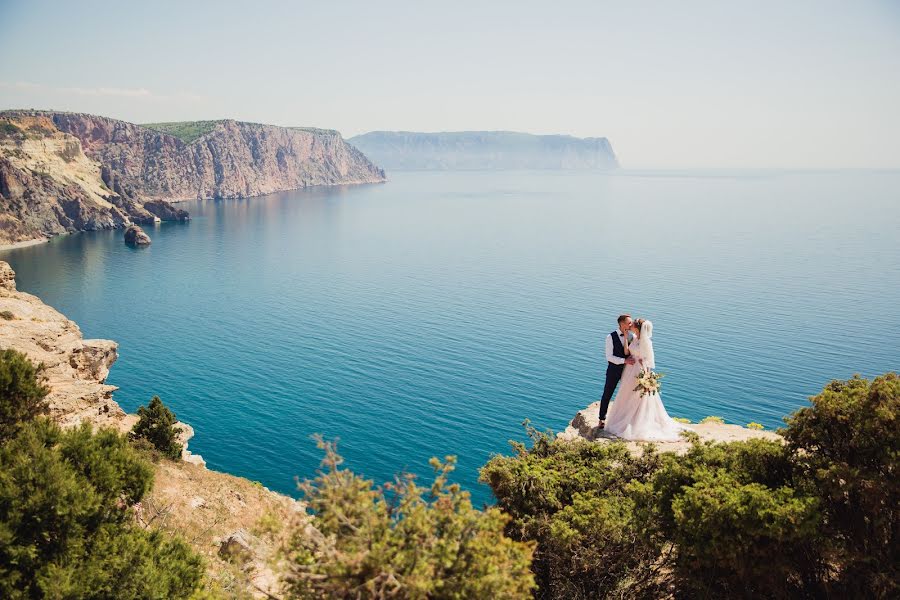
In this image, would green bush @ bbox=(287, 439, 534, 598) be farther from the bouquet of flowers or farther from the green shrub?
the bouquet of flowers

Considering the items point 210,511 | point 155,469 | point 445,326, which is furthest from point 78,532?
point 445,326

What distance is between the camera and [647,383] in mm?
16641

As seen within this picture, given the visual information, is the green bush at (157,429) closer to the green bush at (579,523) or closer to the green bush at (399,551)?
the green bush at (579,523)

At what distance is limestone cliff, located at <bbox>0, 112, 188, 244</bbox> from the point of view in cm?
12619

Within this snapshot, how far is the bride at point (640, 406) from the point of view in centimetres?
1691

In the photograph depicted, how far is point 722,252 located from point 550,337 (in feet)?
194

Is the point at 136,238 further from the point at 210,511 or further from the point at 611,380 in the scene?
the point at 611,380

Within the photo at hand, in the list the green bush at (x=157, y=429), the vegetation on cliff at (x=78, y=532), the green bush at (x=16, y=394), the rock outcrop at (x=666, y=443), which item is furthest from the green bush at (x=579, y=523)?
the green bush at (x=157, y=429)

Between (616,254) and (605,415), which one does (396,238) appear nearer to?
(616,254)

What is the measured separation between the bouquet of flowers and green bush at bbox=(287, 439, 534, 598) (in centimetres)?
987

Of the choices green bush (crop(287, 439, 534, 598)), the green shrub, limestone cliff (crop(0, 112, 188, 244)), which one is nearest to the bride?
the green shrub

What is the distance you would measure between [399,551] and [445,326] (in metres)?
57.8

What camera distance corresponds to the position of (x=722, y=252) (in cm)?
10475

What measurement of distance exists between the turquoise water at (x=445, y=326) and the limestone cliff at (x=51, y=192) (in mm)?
Answer: 10828
